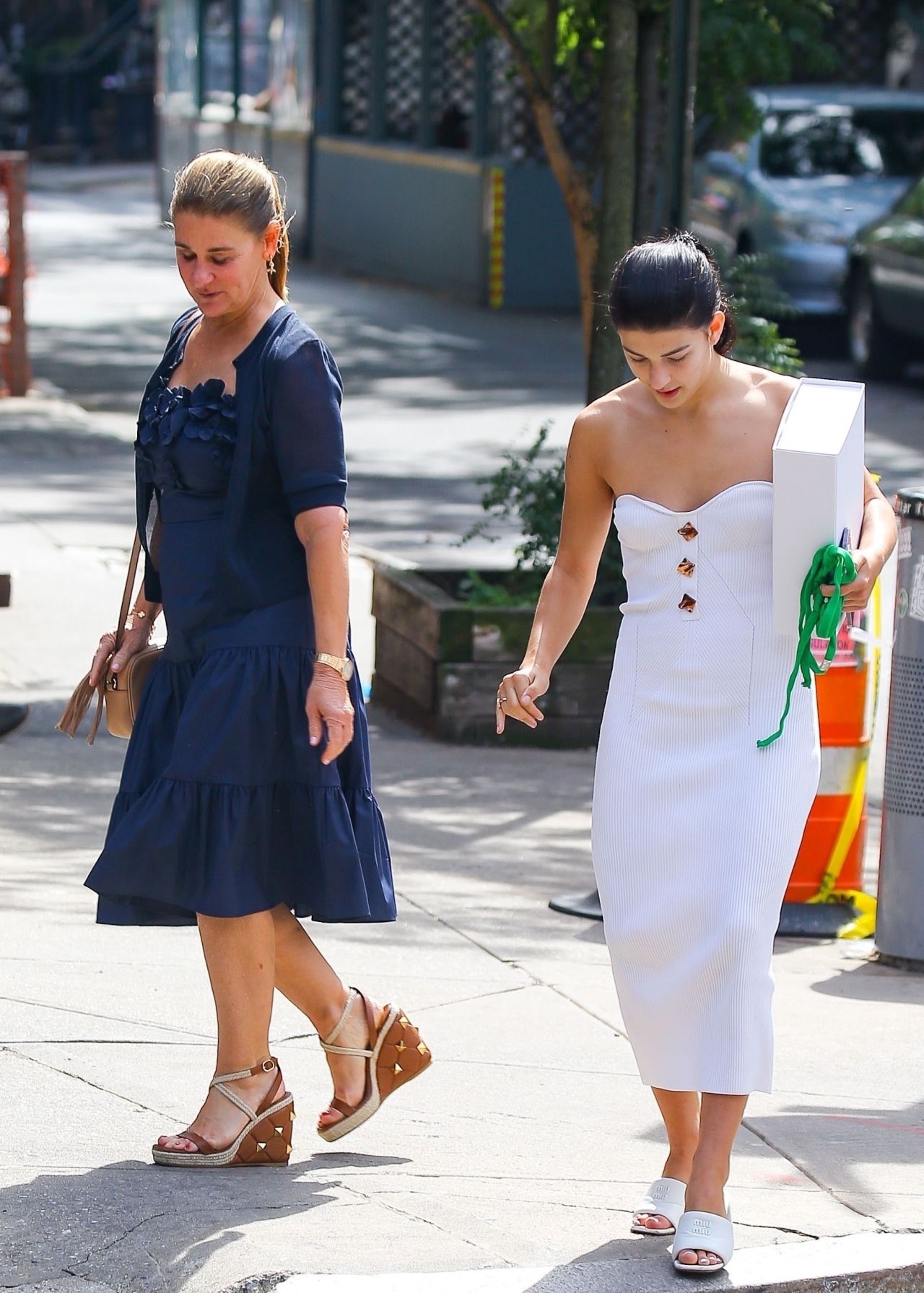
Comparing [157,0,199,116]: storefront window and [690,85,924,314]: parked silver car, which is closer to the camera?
[690,85,924,314]: parked silver car

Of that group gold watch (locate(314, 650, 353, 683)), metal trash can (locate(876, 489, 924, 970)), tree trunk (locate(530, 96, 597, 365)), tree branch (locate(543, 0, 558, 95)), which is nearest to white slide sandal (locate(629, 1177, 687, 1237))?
gold watch (locate(314, 650, 353, 683))

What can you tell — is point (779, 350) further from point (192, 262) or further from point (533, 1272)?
point (533, 1272)

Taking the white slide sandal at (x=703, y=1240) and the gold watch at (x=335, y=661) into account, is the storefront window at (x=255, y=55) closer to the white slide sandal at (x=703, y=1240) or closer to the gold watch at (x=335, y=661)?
the gold watch at (x=335, y=661)

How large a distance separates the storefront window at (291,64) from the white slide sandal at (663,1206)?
85.3ft

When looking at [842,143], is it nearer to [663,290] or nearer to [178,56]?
[663,290]

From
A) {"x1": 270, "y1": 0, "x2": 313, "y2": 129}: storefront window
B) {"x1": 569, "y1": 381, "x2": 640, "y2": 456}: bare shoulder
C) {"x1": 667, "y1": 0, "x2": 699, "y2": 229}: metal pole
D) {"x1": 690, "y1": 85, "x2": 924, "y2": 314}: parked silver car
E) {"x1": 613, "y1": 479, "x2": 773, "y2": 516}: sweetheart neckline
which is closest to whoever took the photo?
{"x1": 613, "y1": 479, "x2": 773, "y2": 516}: sweetheart neckline

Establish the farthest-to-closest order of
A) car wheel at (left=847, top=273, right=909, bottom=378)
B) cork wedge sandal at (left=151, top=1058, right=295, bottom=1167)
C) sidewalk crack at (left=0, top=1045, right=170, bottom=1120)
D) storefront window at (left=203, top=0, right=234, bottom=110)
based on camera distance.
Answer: storefront window at (left=203, top=0, right=234, bottom=110) → car wheel at (left=847, top=273, right=909, bottom=378) → sidewalk crack at (left=0, top=1045, right=170, bottom=1120) → cork wedge sandal at (left=151, top=1058, right=295, bottom=1167)

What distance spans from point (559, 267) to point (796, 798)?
20109 mm

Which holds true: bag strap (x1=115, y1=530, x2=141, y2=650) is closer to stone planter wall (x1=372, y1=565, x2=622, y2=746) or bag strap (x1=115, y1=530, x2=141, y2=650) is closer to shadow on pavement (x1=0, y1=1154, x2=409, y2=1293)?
shadow on pavement (x1=0, y1=1154, x2=409, y2=1293)

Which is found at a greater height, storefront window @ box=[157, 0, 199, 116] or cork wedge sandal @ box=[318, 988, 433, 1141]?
storefront window @ box=[157, 0, 199, 116]

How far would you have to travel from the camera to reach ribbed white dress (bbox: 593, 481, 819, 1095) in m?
3.71

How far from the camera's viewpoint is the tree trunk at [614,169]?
26.0 feet

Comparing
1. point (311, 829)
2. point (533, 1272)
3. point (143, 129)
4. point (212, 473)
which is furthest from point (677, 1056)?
point (143, 129)

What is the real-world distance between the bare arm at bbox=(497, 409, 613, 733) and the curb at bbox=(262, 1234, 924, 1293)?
0.93m
